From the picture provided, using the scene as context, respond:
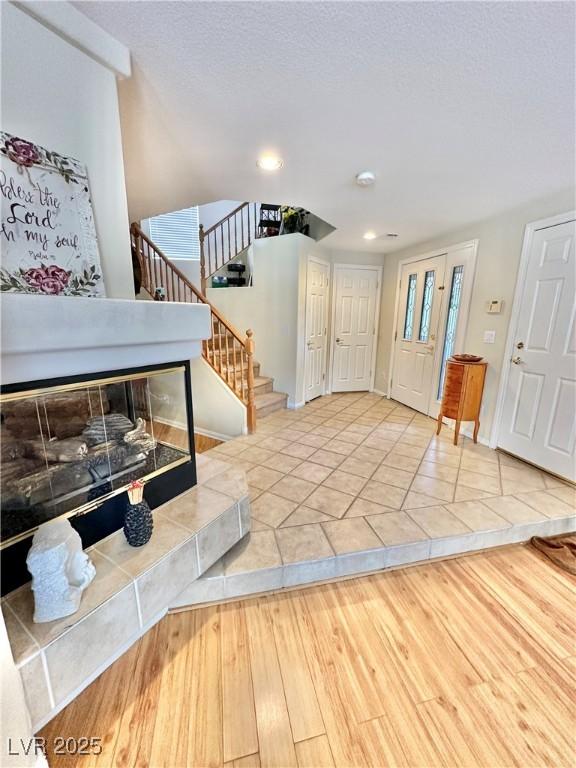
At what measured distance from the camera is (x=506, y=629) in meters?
1.33

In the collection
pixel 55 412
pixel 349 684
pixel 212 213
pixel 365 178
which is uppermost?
pixel 212 213

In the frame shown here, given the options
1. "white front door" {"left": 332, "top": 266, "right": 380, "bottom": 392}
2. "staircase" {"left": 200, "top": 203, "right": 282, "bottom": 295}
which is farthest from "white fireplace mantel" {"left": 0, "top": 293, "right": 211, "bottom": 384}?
"staircase" {"left": 200, "top": 203, "right": 282, "bottom": 295}

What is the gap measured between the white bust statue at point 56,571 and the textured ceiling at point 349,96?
1742mm

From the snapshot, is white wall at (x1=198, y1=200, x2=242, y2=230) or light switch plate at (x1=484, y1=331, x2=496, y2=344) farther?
white wall at (x1=198, y1=200, x2=242, y2=230)

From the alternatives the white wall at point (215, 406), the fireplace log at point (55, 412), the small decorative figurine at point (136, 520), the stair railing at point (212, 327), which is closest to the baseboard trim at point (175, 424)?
the fireplace log at point (55, 412)

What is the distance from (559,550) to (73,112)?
320 centimetres

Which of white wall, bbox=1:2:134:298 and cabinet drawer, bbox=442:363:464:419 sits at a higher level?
white wall, bbox=1:2:134:298

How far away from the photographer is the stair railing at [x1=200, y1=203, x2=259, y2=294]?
513 cm

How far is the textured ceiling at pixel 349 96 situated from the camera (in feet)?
3.25

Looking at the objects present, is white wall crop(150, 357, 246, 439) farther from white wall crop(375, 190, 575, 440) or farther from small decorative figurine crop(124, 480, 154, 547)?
white wall crop(375, 190, 575, 440)

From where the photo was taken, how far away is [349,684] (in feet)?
3.64

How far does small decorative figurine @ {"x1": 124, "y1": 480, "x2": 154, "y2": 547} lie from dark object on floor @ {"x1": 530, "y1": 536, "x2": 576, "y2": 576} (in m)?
2.21

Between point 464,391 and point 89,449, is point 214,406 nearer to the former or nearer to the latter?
point 89,449

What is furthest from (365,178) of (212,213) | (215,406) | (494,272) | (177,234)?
(212,213)
